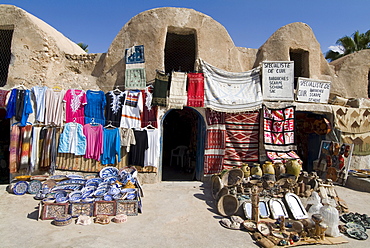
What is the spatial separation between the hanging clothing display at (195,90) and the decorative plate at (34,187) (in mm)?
4686

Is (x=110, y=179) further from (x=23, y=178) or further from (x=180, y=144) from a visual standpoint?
(x=180, y=144)

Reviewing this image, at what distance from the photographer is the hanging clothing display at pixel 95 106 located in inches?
289

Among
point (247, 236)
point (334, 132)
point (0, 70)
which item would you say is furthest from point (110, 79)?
point (334, 132)

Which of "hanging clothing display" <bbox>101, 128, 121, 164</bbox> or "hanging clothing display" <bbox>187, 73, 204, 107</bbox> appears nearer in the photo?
"hanging clothing display" <bbox>101, 128, 121, 164</bbox>

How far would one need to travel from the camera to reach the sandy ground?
4.17 meters

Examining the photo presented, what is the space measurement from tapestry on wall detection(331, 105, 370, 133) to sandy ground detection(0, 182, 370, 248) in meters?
3.50

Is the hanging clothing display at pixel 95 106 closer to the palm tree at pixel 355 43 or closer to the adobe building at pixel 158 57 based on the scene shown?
the adobe building at pixel 158 57


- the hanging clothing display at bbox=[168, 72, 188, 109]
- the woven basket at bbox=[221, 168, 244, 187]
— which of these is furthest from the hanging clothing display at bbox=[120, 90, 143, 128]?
the woven basket at bbox=[221, 168, 244, 187]

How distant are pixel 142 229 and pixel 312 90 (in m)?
7.51

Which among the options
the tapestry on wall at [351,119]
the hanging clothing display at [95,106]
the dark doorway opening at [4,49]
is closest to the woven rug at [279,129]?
the tapestry on wall at [351,119]

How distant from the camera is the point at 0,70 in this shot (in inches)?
385

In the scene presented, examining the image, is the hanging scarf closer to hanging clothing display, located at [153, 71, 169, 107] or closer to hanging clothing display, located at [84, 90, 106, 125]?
hanging clothing display, located at [84, 90, 106, 125]

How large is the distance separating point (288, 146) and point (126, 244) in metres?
6.32

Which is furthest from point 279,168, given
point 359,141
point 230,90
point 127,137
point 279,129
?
point 127,137
